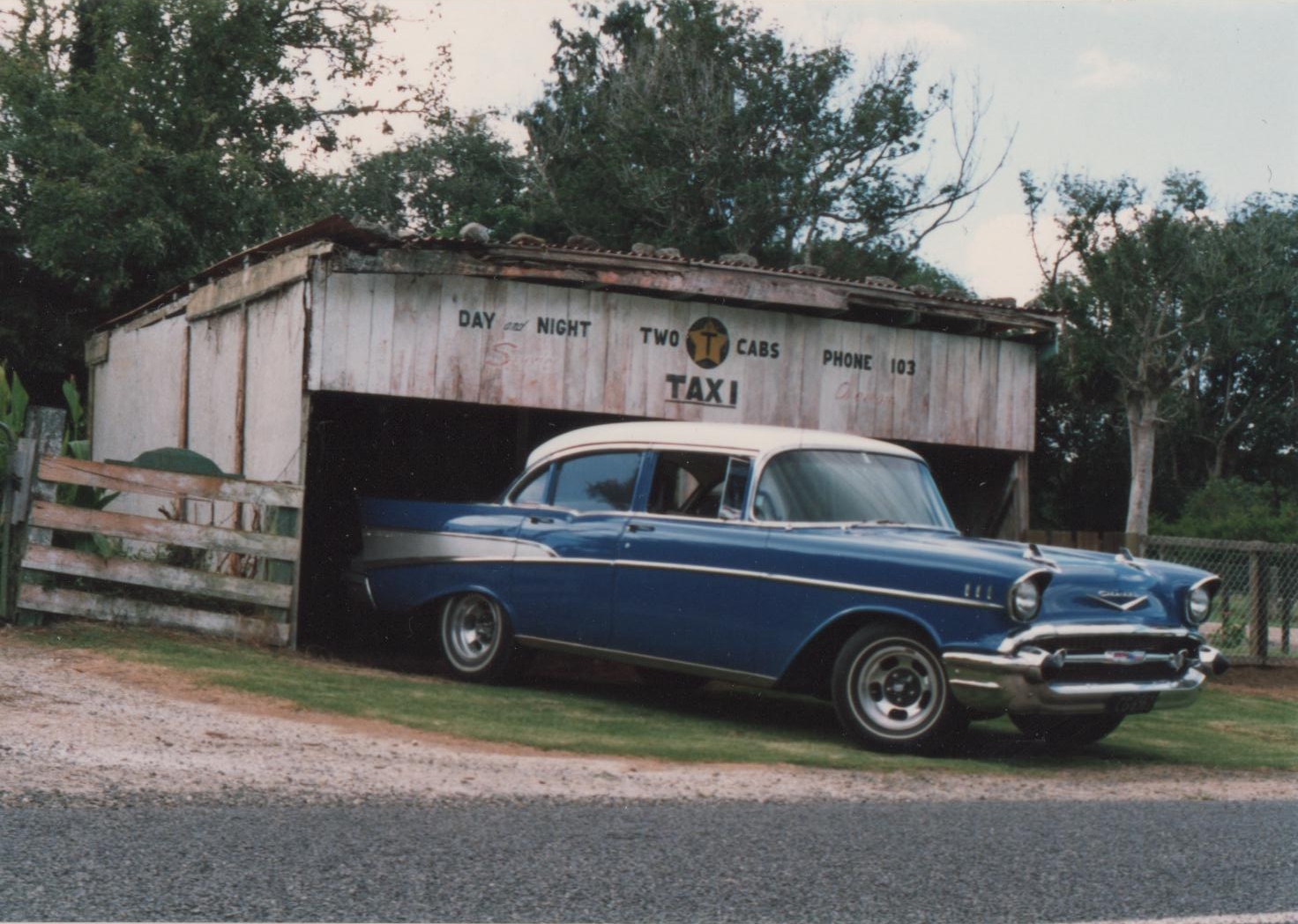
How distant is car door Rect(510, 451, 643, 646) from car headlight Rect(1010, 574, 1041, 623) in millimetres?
2721

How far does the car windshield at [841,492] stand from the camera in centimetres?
887

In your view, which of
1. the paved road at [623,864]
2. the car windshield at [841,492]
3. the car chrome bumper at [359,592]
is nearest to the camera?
the paved road at [623,864]

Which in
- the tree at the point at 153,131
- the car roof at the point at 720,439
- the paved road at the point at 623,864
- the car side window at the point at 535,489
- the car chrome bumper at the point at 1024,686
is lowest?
the paved road at the point at 623,864

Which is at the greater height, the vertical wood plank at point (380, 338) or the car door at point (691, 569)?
the vertical wood plank at point (380, 338)

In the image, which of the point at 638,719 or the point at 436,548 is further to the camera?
the point at 436,548

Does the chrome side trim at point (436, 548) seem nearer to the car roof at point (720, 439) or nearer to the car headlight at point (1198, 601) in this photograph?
the car roof at point (720, 439)

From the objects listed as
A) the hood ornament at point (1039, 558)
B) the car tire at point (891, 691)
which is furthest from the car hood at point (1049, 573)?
the car tire at point (891, 691)

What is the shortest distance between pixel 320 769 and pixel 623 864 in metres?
2.17

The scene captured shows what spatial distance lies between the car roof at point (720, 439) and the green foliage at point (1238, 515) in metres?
16.7

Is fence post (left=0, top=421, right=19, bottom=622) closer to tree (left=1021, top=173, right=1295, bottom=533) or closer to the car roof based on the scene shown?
the car roof

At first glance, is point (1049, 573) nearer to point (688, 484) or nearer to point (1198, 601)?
point (1198, 601)

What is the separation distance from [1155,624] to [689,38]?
1351 inches

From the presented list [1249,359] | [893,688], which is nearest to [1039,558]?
[893,688]

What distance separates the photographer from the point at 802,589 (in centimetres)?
842
